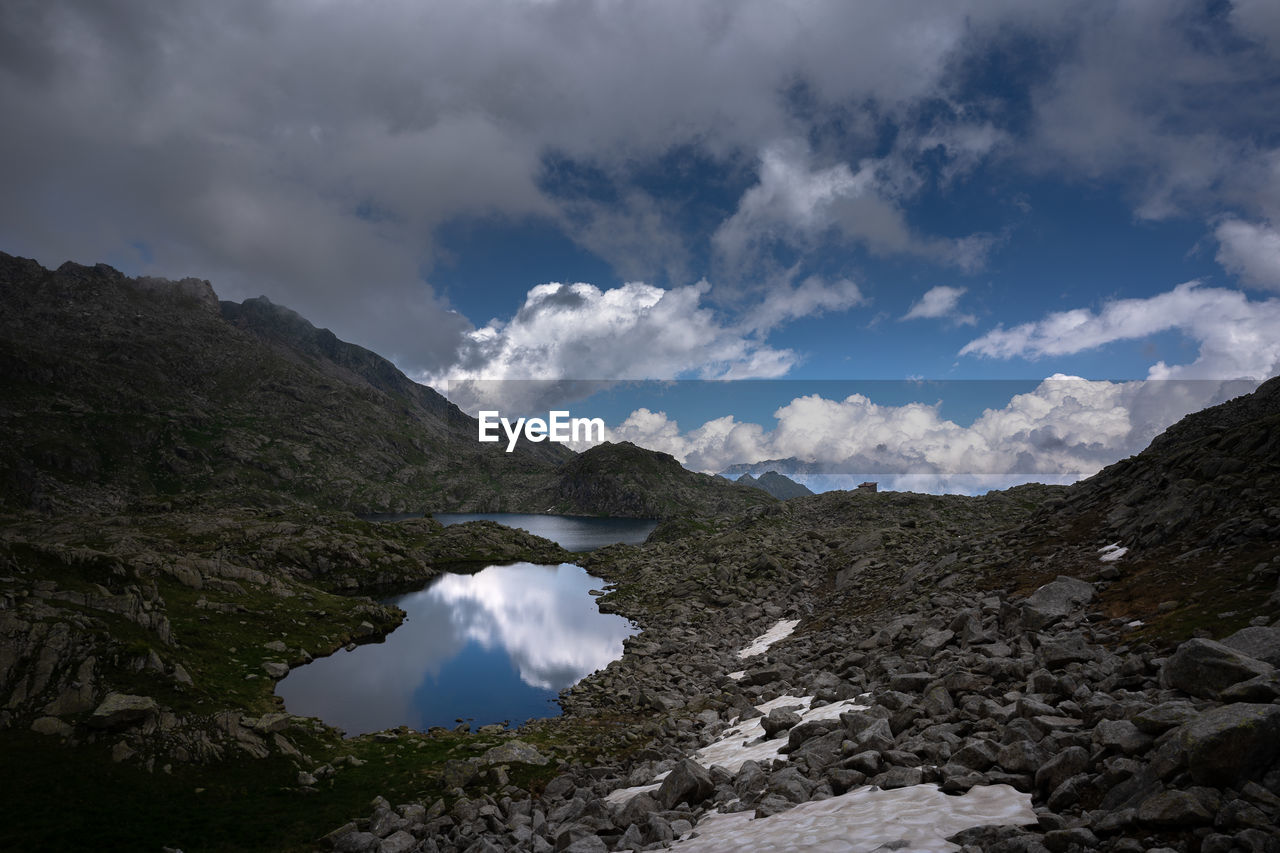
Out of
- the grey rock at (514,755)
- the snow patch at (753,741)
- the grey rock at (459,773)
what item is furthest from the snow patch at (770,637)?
the grey rock at (459,773)

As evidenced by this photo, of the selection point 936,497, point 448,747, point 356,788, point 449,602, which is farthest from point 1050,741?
point 936,497

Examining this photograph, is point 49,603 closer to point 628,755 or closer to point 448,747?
point 448,747

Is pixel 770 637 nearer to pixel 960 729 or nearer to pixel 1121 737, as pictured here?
pixel 960 729

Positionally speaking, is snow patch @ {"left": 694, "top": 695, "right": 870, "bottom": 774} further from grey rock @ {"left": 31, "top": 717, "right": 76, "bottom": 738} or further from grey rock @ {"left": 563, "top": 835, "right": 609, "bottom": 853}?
grey rock @ {"left": 31, "top": 717, "right": 76, "bottom": 738}

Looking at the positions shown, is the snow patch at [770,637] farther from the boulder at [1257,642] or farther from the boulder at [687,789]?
the boulder at [1257,642]

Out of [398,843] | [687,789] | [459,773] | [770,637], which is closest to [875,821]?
[687,789]

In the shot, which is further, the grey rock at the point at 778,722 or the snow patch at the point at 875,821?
the grey rock at the point at 778,722
